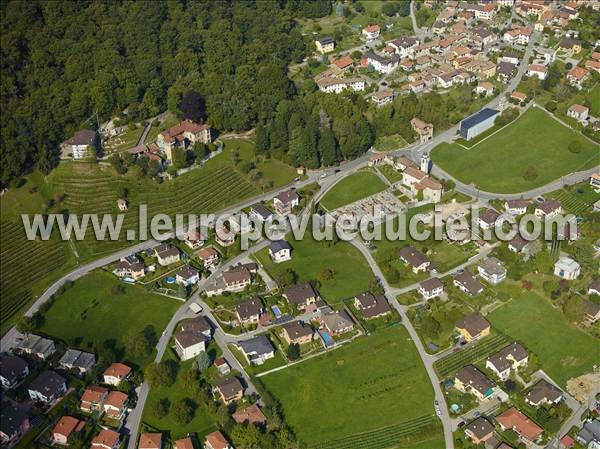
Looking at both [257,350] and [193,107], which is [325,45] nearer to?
[193,107]

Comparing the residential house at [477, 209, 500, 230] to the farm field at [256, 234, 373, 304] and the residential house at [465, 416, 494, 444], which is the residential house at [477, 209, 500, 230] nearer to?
the farm field at [256, 234, 373, 304]

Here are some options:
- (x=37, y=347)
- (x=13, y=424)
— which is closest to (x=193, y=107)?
(x=37, y=347)

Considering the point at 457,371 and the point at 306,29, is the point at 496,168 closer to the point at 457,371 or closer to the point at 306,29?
the point at 457,371

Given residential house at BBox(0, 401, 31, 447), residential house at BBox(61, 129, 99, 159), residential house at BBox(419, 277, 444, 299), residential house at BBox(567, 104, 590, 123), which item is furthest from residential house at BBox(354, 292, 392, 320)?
residential house at BBox(567, 104, 590, 123)

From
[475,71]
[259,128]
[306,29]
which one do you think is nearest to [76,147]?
[259,128]

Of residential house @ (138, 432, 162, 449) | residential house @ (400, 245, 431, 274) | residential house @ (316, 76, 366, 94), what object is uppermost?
residential house @ (316, 76, 366, 94)

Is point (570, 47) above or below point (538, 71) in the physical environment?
above
